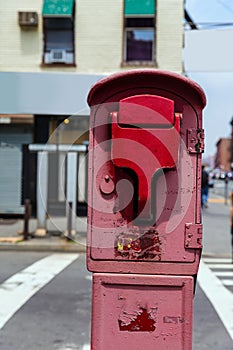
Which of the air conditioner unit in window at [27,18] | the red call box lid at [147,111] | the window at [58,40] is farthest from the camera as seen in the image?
the window at [58,40]

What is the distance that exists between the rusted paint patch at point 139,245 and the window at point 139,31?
13022 millimetres

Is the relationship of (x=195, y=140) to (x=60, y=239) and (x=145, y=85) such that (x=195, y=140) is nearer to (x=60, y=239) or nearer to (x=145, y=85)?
(x=145, y=85)

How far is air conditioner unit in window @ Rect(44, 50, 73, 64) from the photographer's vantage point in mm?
15344

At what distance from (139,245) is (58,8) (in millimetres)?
13173

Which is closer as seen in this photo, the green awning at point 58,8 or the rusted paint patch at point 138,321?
the rusted paint patch at point 138,321

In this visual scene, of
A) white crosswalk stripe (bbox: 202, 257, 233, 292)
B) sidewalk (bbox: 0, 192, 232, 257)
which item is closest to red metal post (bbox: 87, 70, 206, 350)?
white crosswalk stripe (bbox: 202, 257, 233, 292)

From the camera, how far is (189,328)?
2750 mm

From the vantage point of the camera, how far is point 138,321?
2727 millimetres

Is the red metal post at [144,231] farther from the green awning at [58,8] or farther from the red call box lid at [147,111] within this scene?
the green awning at [58,8]

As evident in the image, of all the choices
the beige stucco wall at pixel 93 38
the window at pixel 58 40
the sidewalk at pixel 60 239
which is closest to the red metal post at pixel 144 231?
the sidewalk at pixel 60 239

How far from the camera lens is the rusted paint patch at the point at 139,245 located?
273 cm

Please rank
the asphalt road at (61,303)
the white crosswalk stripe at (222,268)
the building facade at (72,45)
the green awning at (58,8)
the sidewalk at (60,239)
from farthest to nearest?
1. the building facade at (72,45)
2. the green awning at (58,8)
3. the sidewalk at (60,239)
4. the white crosswalk stripe at (222,268)
5. the asphalt road at (61,303)

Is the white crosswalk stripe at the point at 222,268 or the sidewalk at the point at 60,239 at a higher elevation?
the white crosswalk stripe at the point at 222,268

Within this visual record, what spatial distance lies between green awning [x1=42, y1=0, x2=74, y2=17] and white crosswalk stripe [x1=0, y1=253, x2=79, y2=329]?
778 centimetres
